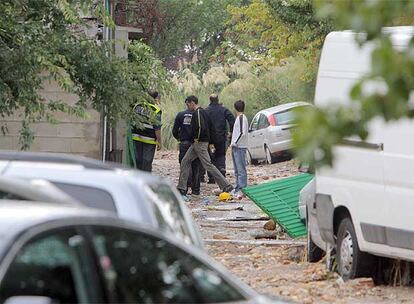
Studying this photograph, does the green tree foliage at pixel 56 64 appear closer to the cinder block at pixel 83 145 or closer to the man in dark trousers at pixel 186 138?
the cinder block at pixel 83 145

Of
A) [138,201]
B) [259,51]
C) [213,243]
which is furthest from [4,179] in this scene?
[259,51]

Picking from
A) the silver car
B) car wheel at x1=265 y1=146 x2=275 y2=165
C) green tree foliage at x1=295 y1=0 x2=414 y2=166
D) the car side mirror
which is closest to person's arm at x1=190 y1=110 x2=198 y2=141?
car wheel at x1=265 y1=146 x2=275 y2=165

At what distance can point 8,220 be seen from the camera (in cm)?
502

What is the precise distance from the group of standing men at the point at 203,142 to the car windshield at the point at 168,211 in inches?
579

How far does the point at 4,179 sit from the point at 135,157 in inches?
608

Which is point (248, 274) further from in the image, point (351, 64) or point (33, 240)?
point (33, 240)

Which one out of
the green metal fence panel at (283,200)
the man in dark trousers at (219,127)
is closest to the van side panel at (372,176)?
the green metal fence panel at (283,200)

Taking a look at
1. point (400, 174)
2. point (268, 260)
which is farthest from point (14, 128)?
point (400, 174)

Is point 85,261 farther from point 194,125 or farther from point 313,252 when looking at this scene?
point 194,125

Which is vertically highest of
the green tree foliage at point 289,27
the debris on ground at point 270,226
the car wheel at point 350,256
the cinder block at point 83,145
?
the green tree foliage at point 289,27

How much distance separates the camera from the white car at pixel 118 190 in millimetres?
6633

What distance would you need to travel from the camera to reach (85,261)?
4844 mm

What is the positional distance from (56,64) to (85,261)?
9.89 meters

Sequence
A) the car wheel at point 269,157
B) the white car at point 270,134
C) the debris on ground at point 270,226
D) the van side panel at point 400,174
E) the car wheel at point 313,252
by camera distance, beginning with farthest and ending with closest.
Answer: the car wheel at point 269,157, the white car at point 270,134, the debris on ground at point 270,226, the car wheel at point 313,252, the van side panel at point 400,174
